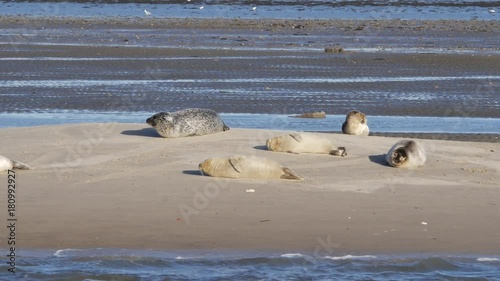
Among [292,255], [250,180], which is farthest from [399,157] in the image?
[292,255]

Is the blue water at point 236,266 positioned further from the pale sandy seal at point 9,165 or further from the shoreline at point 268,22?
the shoreline at point 268,22

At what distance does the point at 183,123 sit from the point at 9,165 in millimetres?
2084

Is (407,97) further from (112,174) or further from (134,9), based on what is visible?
(134,9)

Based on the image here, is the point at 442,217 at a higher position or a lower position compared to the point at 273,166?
lower

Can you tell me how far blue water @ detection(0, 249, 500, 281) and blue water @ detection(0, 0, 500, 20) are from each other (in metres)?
29.7

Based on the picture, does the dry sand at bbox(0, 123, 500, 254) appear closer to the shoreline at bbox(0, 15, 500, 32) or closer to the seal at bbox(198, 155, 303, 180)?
the seal at bbox(198, 155, 303, 180)

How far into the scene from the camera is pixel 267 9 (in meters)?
40.5

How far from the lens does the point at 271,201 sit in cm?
782

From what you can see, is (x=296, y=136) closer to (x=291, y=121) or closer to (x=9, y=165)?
(x=9, y=165)

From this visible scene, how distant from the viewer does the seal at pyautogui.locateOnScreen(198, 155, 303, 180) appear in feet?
27.7

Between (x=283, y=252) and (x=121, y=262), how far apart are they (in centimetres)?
108

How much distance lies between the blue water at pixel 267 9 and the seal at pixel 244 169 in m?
27.8

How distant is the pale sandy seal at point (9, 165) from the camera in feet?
28.1

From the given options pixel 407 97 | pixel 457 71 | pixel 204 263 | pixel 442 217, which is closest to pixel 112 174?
pixel 204 263
